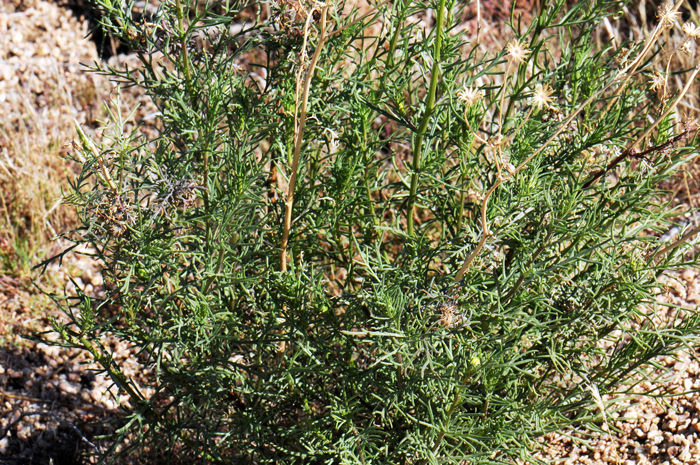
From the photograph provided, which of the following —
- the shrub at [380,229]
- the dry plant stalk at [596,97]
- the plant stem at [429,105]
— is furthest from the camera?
the shrub at [380,229]

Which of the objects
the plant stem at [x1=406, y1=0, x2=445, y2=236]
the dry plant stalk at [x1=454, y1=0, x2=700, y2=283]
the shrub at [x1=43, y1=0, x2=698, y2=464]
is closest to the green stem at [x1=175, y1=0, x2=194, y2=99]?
the shrub at [x1=43, y1=0, x2=698, y2=464]

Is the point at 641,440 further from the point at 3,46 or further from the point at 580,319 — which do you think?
the point at 3,46

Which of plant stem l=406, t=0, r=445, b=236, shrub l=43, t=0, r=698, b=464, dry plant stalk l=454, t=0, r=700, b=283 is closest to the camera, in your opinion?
dry plant stalk l=454, t=0, r=700, b=283

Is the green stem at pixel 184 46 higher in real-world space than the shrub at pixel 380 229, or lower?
higher

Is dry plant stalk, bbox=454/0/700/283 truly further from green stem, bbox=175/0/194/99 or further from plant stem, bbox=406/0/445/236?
green stem, bbox=175/0/194/99

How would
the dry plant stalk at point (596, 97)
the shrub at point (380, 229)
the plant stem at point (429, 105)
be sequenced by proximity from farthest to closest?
the shrub at point (380, 229), the plant stem at point (429, 105), the dry plant stalk at point (596, 97)

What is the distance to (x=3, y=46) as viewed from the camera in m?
5.54

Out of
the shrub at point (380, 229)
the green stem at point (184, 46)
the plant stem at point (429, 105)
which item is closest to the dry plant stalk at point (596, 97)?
the shrub at point (380, 229)

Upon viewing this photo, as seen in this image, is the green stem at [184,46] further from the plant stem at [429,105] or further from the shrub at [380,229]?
the plant stem at [429,105]

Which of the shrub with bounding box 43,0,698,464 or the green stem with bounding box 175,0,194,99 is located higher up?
the green stem with bounding box 175,0,194,99

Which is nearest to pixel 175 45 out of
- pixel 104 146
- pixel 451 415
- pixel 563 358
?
pixel 104 146

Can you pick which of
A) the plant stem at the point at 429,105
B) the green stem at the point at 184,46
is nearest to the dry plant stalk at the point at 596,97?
the plant stem at the point at 429,105

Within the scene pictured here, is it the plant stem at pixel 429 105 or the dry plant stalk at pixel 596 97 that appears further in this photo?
the plant stem at pixel 429 105

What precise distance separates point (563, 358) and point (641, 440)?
0.90 metres
